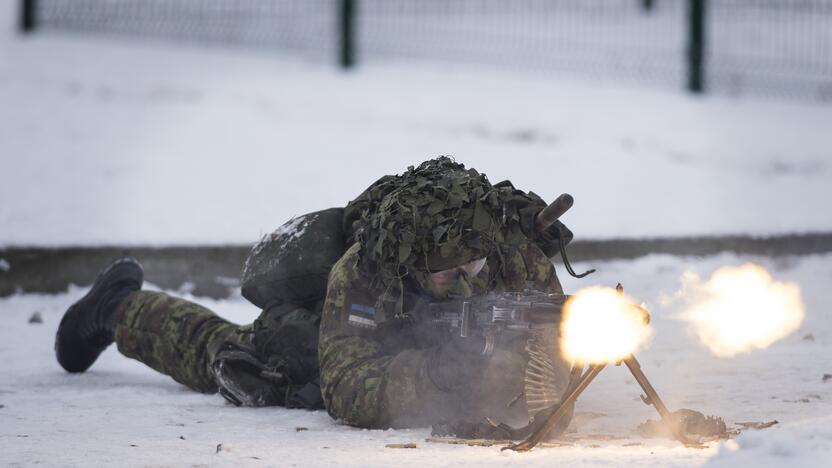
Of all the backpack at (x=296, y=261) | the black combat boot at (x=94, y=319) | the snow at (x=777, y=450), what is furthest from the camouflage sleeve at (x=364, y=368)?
the black combat boot at (x=94, y=319)

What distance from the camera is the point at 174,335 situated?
15.8 feet

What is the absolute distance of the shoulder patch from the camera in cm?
392

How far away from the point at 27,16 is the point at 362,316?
9711mm

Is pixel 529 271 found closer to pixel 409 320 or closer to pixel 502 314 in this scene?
pixel 409 320

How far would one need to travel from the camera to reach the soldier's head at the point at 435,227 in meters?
3.60

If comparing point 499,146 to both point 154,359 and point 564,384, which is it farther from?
point 564,384

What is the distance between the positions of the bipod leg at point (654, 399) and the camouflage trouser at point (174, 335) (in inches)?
68.1

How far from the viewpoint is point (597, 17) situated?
50.0 ft

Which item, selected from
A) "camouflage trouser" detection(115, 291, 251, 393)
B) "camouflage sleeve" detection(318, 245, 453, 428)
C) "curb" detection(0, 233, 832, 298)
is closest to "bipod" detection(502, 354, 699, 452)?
"camouflage sleeve" detection(318, 245, 453, 428)

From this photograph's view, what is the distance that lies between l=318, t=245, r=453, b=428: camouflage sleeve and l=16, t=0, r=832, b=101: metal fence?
822cm

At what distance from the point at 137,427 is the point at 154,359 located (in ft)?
2.92

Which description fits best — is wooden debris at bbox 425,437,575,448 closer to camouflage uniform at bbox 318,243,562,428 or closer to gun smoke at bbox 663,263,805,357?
camouflage uniform at bbox 318,243,562,428

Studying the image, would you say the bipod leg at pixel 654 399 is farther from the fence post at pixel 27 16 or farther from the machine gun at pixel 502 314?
the fence post at pixel 27 16

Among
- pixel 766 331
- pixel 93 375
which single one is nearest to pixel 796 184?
pixel 766 331
